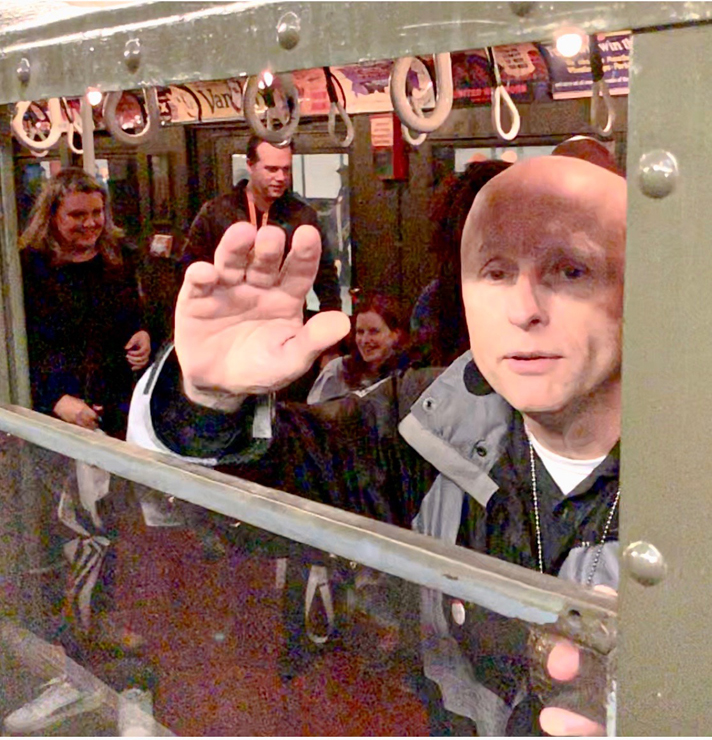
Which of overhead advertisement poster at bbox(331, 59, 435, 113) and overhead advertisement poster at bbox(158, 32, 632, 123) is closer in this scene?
overhead advertisement poster at bbox(158, 32, 632, 123)

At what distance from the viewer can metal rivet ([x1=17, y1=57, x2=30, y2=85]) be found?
3.07 feet

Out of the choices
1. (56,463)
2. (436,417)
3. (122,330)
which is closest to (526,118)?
(122,330)

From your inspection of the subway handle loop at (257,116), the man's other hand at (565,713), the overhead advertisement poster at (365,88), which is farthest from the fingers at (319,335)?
the overhead advertisement poster at (365,88)

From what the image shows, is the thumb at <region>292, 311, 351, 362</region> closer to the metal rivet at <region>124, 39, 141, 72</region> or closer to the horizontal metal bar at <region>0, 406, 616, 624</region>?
the horizontal metal bar at <region>0, 406, 616, 624</region>

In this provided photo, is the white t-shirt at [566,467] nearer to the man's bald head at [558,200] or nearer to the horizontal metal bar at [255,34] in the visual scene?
the man's bald head at [558,200]

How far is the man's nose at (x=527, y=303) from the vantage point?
2.95 ft

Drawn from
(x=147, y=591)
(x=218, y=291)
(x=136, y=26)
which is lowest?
(x=147, y=591)

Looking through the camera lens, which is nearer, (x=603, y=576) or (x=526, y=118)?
(x=603, y=576)

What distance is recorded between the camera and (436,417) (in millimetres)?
1074

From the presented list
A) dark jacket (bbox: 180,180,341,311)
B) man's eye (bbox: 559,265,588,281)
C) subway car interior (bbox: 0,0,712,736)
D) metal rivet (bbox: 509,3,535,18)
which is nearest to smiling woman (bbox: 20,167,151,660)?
dark jacket (bbox: 180,180,341,311)

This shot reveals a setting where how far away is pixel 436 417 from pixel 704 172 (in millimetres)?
605

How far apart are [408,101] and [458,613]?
505 millimetres

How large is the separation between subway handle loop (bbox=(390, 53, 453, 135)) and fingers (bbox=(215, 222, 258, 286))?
0.22 m

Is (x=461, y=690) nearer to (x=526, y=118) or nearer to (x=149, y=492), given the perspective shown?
(x=149, y=492)
